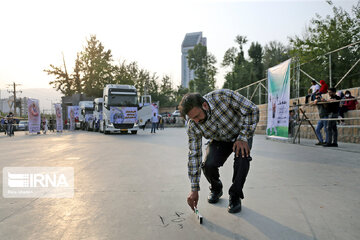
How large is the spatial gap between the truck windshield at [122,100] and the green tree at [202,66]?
3743cm

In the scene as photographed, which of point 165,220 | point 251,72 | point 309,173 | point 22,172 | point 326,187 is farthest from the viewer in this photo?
point 251,72

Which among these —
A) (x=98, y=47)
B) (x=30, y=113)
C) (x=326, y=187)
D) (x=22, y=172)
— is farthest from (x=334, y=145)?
(x=98, y=47)

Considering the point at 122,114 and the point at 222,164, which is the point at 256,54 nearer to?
the point at 122,114

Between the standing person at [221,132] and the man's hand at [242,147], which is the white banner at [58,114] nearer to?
the standing person at [221,132]

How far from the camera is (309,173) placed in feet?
15.3

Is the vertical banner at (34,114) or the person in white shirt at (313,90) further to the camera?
the vertical banner at (34,114)

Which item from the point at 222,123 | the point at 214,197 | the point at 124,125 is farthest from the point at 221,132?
the point at 124,125

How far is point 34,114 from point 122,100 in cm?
709

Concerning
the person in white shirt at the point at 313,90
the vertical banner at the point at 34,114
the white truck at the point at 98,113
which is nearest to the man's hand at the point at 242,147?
the person in white shirt at the point at 313,90

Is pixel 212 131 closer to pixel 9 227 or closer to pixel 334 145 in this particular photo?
pixel 9 227

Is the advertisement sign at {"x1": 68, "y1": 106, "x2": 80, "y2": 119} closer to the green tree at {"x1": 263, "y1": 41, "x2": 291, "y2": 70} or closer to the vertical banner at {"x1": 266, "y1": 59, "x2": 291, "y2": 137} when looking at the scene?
the vertical banner at {"x1": 266, "y1": 59, "x2": 291, "y2": 137}

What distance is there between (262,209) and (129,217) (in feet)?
4.35

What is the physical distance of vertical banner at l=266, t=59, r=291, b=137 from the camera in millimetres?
9523

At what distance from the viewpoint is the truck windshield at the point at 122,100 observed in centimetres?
1856
